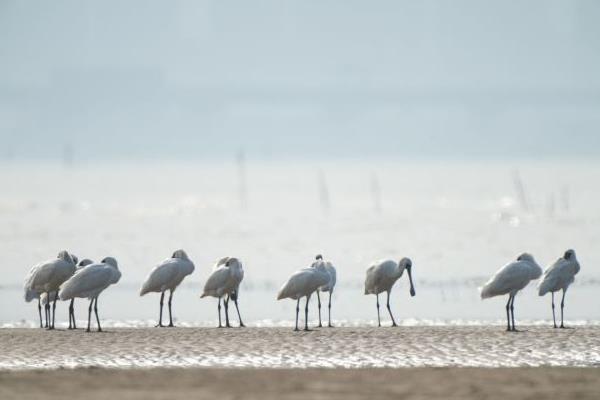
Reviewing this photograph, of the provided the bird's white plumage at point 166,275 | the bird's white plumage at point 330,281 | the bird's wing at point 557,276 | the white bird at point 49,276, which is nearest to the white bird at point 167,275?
the bird's white plumage at point 166,275

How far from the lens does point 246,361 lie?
2167cm

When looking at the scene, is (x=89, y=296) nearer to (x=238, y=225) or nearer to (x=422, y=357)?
(x=422, y=357)

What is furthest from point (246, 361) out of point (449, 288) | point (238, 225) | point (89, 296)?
point (238, 225)

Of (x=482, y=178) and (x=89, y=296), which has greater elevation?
(x=482, y=178)

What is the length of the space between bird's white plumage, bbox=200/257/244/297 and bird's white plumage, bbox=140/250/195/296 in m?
0.52

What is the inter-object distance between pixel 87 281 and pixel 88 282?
0.02 meters

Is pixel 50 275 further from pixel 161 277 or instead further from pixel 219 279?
pixel 219 279

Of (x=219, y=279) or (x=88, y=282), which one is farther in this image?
(x=219, y=279)

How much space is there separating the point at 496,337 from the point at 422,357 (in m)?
2.46

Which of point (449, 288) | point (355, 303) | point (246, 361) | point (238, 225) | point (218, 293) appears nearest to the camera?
point (246, 361)

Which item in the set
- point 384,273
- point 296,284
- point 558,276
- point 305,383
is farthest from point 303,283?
point 305,383

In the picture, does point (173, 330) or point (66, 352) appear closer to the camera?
point (66, 352)

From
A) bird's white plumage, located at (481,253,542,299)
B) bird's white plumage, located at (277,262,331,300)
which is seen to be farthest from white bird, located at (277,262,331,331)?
bird's white plumage, located at (481,253,542,299)

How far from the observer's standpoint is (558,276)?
25.9 meters
